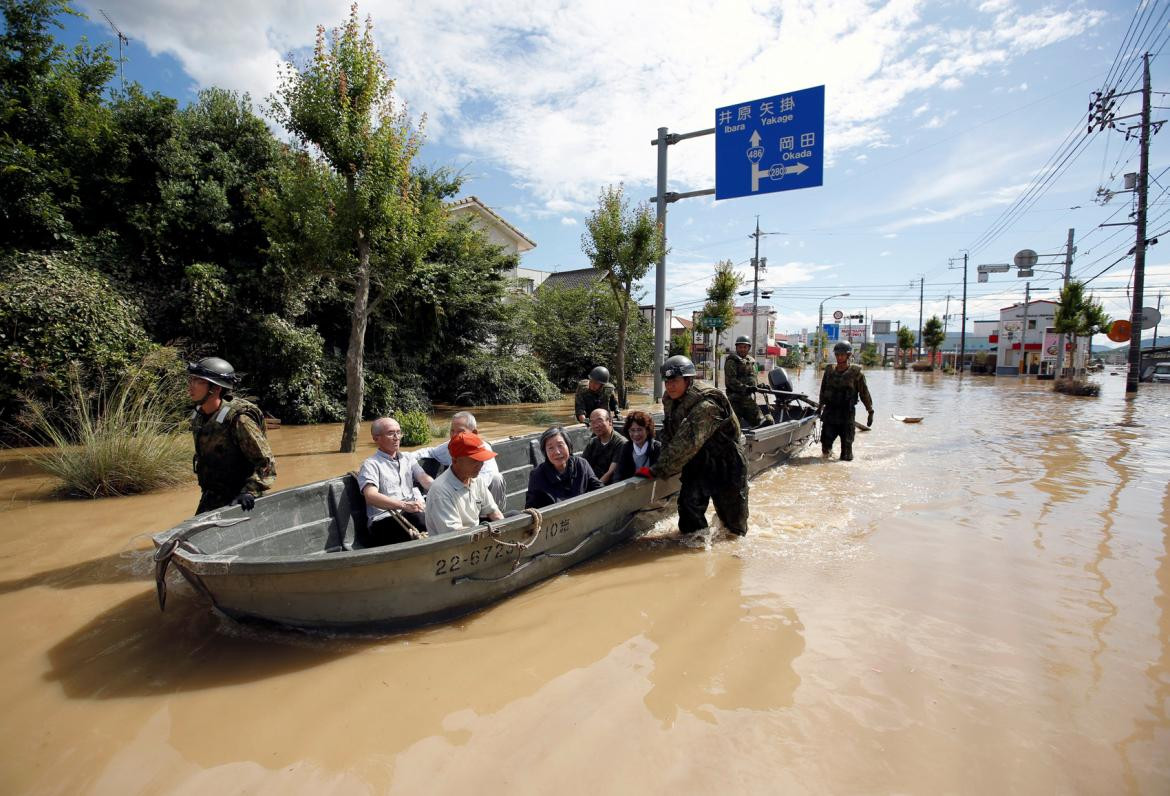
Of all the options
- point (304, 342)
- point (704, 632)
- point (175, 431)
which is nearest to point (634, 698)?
point (704, 632)

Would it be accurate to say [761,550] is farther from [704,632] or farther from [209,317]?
[209,317]

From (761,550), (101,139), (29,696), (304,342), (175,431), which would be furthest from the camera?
(304,342)

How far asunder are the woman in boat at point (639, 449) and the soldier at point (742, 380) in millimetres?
3409

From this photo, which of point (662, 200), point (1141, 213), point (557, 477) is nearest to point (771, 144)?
point (662, 200)

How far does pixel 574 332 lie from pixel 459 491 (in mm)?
16851

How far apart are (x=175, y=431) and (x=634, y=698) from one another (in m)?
7.00

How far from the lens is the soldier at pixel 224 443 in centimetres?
389

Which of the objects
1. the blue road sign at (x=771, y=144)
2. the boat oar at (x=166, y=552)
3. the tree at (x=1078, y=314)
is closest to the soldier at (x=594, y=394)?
the blue road sign at (x=771, y=144)

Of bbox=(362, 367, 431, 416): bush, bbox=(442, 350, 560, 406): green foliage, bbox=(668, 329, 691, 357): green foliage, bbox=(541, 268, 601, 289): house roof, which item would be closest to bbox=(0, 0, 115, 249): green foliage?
bbox=(362, 367, 431, 416): bush

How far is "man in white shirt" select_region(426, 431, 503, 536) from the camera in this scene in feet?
11.5

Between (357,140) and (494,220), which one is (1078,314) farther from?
(357,140)

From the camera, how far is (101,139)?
10.3 metres

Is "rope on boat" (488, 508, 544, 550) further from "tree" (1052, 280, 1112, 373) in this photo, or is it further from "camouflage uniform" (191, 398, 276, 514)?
"tree" (1052, 280, 1112, 373)

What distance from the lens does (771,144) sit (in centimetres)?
985
